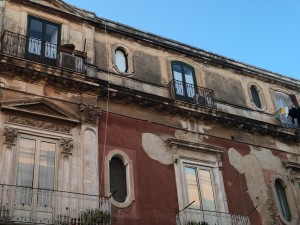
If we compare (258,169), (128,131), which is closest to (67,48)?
(128,131)

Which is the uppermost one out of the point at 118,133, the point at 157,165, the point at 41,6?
the point at 41,6

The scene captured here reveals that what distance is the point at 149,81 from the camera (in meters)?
17.5

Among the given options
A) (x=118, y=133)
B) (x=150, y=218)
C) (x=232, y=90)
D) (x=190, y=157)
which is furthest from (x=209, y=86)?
(x=150, y=218)

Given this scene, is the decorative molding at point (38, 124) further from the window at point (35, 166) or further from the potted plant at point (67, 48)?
the potted plant at point (67, 48)

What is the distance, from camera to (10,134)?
13.5m

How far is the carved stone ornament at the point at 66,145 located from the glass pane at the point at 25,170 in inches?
32.5

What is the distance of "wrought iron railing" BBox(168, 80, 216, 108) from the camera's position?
17625 millimetres

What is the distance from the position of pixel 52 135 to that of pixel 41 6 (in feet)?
16.4

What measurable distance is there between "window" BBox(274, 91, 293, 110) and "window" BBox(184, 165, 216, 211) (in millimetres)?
6218

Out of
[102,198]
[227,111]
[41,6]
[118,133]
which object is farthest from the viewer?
[227,111]

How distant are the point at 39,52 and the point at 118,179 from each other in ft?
15.8

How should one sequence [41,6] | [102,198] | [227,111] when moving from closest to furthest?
[102,198], [41,6], [227,111]

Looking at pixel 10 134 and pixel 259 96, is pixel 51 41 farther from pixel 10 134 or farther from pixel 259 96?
pixel 259 96

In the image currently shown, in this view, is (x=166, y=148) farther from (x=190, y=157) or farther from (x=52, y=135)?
(x=52, y=135)
